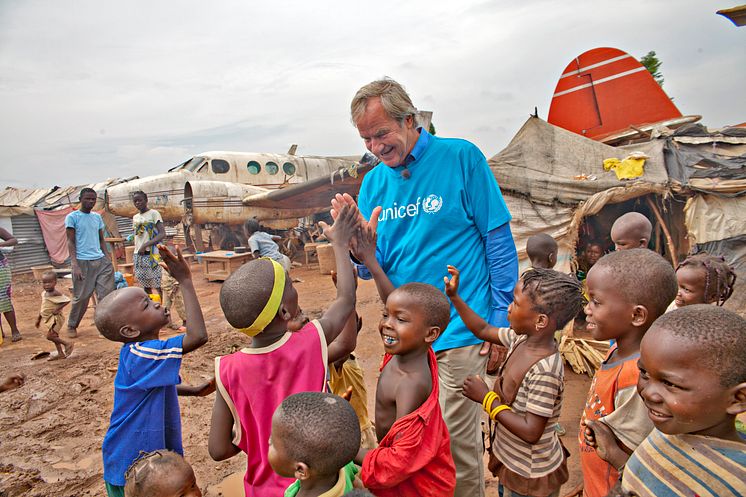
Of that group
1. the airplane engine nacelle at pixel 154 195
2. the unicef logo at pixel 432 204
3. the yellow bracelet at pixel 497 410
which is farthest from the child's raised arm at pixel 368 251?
the airplane engine nacelle at pixel 154 195

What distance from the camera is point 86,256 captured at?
6.16m

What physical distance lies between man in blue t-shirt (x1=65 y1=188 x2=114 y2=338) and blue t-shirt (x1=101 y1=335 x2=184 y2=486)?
5.07m

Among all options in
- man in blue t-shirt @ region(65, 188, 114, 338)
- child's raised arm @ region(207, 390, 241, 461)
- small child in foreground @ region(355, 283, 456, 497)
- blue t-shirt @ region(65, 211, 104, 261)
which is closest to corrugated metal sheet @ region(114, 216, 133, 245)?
man in blue t-shirt @ region(65, 188, 114, 338)

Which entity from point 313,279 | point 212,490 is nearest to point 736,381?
point 212,490

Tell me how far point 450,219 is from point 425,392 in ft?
2.92

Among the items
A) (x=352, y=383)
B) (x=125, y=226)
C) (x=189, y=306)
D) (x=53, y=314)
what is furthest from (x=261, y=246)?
(x=125, y=226)

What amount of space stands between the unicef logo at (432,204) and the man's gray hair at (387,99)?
402 mm

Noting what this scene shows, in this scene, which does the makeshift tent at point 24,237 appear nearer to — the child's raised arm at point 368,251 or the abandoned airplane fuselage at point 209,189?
the abandoned airplane fuselage at point 209,189

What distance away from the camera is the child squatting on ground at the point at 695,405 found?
37.9 inches

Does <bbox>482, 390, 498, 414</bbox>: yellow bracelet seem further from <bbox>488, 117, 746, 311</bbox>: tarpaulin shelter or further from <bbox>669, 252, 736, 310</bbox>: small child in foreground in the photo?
<bbox>488, 117, 746, 311</bbox>: tarpaulin shelter

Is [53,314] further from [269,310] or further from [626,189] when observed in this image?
[626,189]

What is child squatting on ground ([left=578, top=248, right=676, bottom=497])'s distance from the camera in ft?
5.00

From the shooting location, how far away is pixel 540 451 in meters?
1.71

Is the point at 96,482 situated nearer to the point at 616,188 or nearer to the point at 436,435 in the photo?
the point at 436,435
